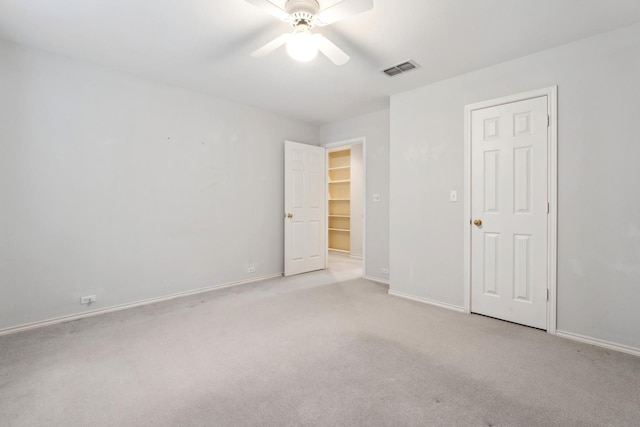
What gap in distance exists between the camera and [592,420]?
1.58m

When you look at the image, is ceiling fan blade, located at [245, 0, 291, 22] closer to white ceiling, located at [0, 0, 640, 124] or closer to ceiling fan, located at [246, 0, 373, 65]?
ceiling fan, located at [246, 0, 373, 65]

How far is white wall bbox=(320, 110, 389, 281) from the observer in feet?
14.6

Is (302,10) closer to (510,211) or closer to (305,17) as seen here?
(305,17)

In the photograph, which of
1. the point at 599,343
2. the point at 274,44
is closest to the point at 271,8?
the point at 274,44

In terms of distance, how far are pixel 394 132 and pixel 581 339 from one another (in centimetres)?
270

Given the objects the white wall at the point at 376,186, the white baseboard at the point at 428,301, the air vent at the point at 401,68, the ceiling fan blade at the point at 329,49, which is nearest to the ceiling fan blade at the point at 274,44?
the ceiling fan blade at the point at 329,49

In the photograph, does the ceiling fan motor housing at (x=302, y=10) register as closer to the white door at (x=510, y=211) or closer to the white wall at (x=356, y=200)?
the white door at (x=510, y=211)

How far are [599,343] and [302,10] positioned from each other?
3367mm

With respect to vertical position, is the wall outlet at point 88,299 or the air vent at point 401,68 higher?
the air vent at point 401,68

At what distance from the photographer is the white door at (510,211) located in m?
2.73

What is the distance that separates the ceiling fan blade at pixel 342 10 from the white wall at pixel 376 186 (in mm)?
2566

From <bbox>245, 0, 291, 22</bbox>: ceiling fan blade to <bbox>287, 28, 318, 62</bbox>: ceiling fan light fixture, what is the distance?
117 mm

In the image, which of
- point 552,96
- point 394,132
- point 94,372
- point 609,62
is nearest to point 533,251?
point 552,96

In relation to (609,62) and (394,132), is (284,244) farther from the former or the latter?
(609,62)
